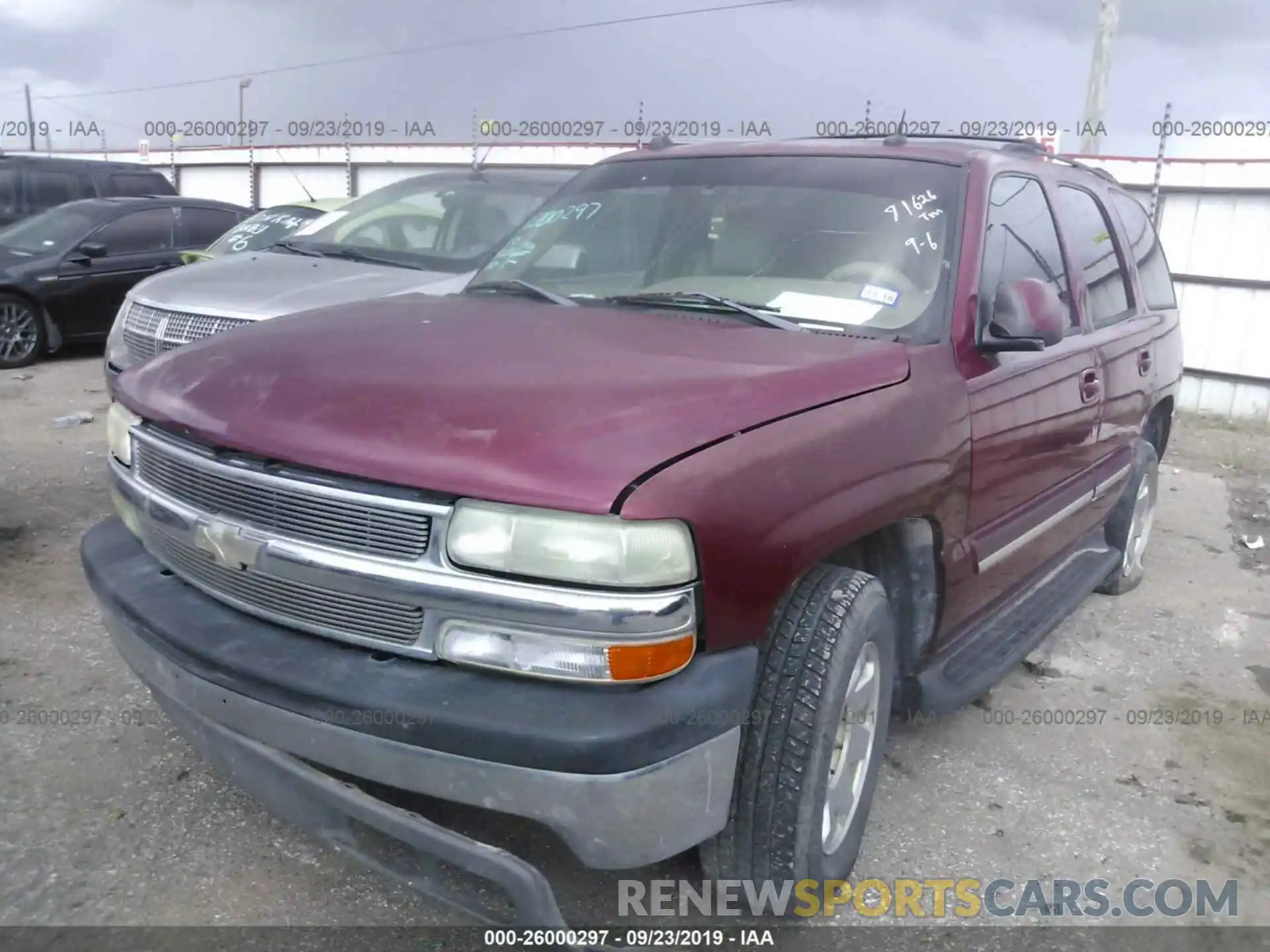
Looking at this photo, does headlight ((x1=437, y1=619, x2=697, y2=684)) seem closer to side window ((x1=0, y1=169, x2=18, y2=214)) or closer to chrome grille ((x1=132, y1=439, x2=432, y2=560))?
chrome grille ((x1=132, y1=439, x2=432, y2=560))

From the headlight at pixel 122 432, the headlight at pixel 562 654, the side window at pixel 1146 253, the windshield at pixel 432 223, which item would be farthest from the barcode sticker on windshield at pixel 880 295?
the windshield at pixel 432 223

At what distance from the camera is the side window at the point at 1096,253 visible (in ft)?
13.1

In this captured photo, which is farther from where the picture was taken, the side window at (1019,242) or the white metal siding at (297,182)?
the white metal siding at (297,182)

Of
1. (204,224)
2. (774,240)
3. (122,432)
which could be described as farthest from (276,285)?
(204,224)

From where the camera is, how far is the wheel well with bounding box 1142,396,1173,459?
517 centimetres

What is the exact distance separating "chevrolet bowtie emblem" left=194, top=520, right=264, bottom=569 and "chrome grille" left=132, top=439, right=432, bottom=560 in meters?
0.03

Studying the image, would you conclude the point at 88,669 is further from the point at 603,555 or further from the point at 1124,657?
the point at 1124,657

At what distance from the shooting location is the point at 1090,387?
3816 millimetres

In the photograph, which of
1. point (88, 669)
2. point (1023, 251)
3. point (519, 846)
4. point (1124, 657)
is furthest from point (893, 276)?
point (88, 669)

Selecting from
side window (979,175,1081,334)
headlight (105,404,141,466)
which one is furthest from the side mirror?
headlight (105,404,141,466)

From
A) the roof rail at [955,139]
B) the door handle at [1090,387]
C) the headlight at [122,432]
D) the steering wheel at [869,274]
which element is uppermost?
the roof rail at [955,139]

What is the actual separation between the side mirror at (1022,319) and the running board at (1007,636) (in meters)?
0.90

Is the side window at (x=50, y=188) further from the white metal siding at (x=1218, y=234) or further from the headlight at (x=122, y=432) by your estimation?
the white metal siding at (x=1218, y=234)

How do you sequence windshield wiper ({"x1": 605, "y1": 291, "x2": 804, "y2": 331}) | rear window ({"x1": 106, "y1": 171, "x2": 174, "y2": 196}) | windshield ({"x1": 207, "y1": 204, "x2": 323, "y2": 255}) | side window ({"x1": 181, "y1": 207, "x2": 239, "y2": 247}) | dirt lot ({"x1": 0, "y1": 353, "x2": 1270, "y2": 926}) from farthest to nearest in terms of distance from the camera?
rear window ({"x1": 106, "y1": 171, "x2": 174, "y2": 196}) < side window ({"x1": 181, "y1": 207, "x2": 239, "y2": 247}) < windshield ({"x1": 207, "y1": 204, "x2": 323, "y2": 255}) < windshield wiper ({"x1": 605, "y1": 291, "x2": 804, "y2": 331}) < dirt lot ({"x1": 0, "y1": 353, "x2": 1270, "y2": 926})
